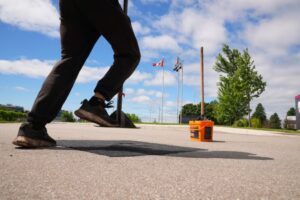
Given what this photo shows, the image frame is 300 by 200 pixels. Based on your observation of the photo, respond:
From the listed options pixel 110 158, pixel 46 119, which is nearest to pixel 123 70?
pixel 46 119

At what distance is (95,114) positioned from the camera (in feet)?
8.96

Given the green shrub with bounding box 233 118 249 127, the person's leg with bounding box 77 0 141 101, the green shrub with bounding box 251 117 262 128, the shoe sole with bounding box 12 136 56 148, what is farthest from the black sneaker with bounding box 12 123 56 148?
the green shrub with bounding box 233 118 249 127

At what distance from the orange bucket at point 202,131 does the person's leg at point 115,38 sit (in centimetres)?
307

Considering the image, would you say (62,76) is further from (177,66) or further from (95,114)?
(177,66)

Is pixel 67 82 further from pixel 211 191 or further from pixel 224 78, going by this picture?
pixel 224 78

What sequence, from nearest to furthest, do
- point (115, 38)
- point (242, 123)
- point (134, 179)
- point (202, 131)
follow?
point (134, 179)
point (115, 38)
point (202, 131)
point (242, 123)

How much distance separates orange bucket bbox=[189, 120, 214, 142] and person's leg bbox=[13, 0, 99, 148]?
330 cm

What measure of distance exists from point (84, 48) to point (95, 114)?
0.69 m

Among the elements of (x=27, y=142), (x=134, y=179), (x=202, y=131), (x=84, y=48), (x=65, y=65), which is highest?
(x=84, y=48)

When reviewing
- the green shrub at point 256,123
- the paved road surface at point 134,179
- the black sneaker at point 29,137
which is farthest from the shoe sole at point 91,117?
the green shrub at point 256,123

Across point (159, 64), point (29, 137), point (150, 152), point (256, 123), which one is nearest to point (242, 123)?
point (256, 123)

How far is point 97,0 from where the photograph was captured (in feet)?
8.92

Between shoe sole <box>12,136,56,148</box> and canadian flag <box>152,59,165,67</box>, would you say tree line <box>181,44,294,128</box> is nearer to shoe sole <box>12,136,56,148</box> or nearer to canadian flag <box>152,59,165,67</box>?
canadian flag <box>152,59,165,67</box>

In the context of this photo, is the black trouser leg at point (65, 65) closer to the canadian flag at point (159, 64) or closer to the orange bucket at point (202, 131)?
the orange bucket at point (202, 131)
